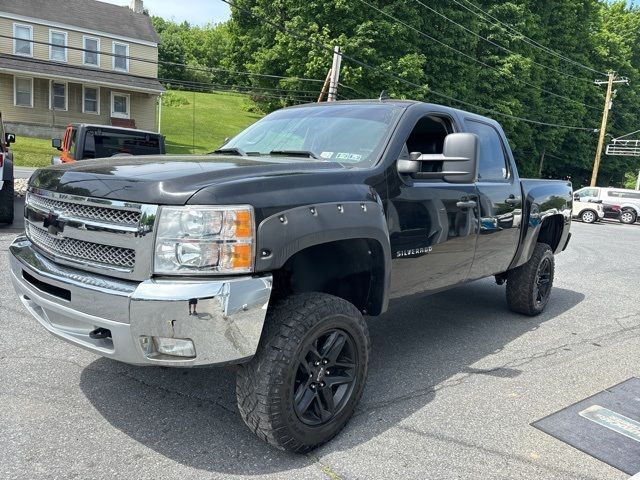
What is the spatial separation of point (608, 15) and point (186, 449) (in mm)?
61406

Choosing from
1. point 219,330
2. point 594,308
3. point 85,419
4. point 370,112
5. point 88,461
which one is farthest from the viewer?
point 594,308

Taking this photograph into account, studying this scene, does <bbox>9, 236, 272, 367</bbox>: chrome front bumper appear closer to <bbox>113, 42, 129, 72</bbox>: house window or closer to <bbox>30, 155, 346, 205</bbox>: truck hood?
<bbox>30, 155, 346, 205</bbox>: truck hood

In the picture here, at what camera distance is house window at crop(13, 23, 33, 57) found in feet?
97.0

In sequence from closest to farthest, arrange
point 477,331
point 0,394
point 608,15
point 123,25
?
point 0,394, point 477,331, point 123,25, point 608,15

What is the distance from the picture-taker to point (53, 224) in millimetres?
2900

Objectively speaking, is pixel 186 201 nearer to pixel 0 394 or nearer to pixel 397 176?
pixel 397 176

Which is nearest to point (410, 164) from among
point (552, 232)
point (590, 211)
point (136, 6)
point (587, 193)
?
point (552, 232)

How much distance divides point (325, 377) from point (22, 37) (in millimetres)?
33501

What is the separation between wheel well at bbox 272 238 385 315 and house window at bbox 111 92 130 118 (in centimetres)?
3262

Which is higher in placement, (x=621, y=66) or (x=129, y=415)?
(x=621, y=66)

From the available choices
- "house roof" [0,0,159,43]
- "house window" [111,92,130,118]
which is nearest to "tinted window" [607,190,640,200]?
Answer: "house roof" [0,0,159,43]

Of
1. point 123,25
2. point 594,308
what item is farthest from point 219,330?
point 123,25

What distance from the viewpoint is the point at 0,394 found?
10.9ft

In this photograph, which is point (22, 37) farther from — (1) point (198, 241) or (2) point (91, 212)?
(1) point (198, 241)
